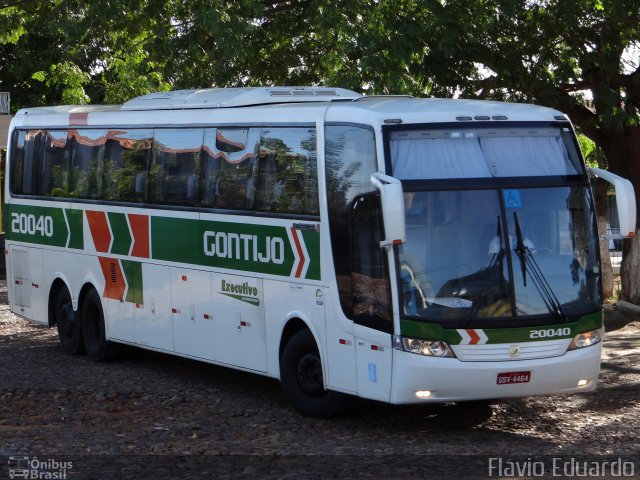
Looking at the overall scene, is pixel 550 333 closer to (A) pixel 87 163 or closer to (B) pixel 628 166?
(A) pixel 87 163

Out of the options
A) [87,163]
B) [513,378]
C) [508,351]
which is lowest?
[513,378]

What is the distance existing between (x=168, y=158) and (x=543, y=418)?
5.22m

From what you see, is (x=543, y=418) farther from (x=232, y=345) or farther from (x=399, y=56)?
(x=399, y=56)

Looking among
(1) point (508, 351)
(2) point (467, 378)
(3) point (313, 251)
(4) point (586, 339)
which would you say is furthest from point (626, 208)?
(3) point (313, 251)

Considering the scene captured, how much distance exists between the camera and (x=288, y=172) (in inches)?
488

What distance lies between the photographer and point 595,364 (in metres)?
11.3

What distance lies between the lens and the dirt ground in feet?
32.0

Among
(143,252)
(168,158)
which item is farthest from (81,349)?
(168,158)

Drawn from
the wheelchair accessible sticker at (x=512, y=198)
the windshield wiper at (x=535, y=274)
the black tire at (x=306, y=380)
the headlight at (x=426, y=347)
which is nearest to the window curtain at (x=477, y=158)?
the wheelchair accessible sticker at (x=512, y=198)

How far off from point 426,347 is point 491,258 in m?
0.92

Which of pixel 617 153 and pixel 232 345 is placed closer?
pixel 232 345

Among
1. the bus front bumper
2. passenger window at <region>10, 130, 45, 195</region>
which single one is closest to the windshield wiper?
the bus front bumper

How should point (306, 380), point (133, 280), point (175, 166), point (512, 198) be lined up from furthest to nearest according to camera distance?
1. point (133, 280)
2. point (175, 166)
3. point (306, 380)
4. point (512, 198)

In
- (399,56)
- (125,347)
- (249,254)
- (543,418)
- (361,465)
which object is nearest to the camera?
(361,465)
